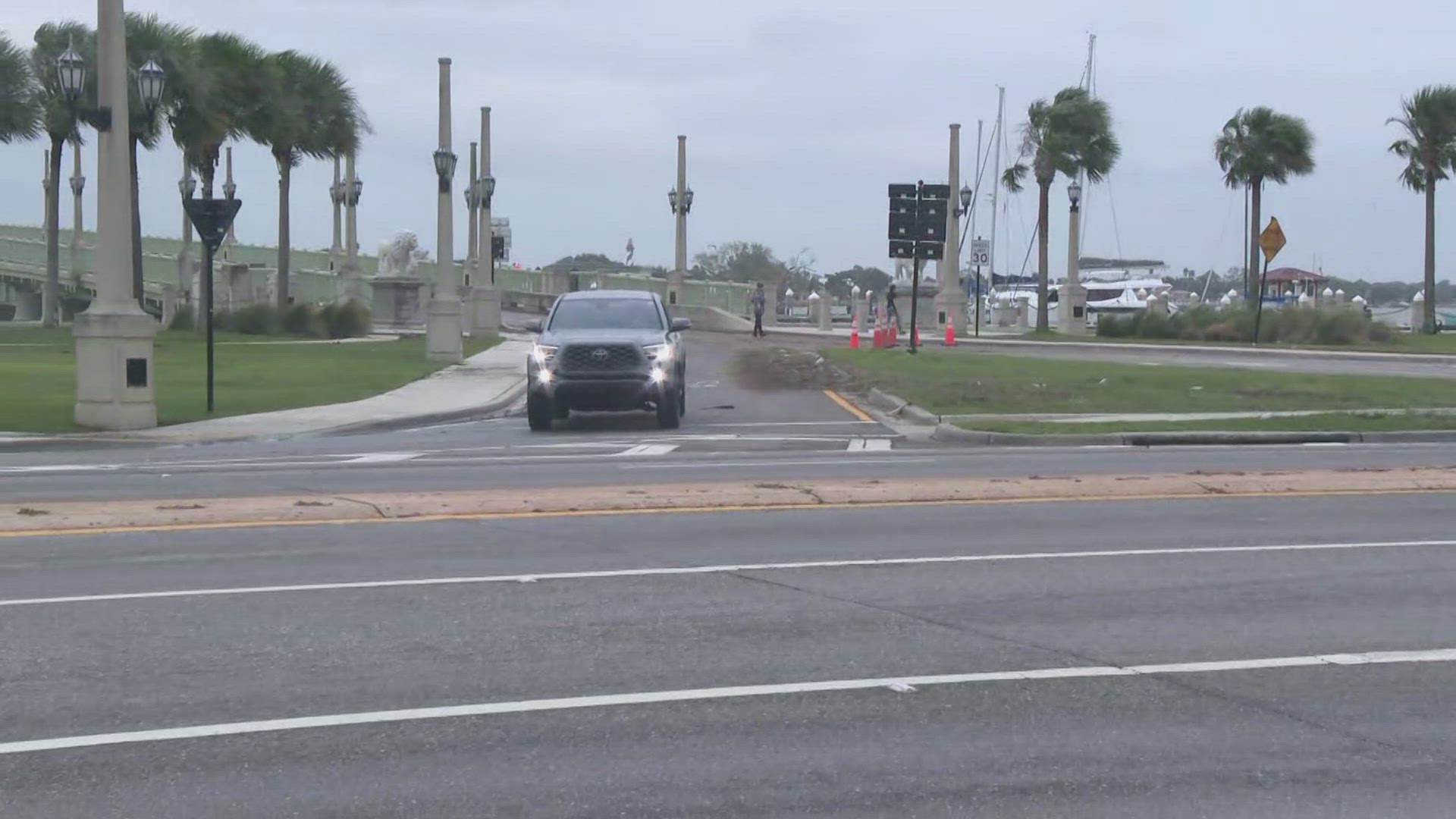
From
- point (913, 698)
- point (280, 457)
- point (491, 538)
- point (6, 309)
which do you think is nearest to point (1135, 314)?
point (280, 457)

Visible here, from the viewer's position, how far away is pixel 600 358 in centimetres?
2147

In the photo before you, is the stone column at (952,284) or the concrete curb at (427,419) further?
the stone column at (952,284)

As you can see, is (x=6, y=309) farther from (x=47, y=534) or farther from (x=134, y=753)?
(x=134, y=753)

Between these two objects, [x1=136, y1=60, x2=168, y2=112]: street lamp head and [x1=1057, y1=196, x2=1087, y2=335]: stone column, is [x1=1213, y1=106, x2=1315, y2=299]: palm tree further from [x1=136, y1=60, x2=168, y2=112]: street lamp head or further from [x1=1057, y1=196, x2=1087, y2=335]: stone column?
[x1=136, y1=60, x2=168, y2=112]: street lamp head

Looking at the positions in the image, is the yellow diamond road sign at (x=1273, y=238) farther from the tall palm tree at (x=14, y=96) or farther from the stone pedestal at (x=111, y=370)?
the tall palm tree at (x=14, y=96)

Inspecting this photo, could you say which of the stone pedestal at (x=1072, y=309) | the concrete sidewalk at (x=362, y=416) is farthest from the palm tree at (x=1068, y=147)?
the concrete sidewalk at (x=362, y=416)

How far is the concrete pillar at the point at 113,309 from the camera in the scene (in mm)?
20969

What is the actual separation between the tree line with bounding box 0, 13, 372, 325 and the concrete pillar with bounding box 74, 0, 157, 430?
1731cm

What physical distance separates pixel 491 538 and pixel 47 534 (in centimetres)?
312

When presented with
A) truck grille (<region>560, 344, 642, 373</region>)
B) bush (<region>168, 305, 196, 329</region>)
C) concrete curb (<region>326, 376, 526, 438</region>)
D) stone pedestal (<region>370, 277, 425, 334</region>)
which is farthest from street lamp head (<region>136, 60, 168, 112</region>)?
stone pedestal (<region>370, 277, 425, 334</region>)

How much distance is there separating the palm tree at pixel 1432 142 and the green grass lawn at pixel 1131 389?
2953cm

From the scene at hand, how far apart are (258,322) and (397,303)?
871cm

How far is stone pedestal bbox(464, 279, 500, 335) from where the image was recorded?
162 feet

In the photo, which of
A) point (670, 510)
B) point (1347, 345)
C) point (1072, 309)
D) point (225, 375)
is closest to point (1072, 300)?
point (1072, 309)
